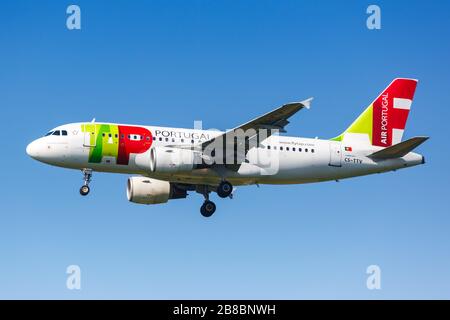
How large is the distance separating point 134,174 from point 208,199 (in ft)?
15.0

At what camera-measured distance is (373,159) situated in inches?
2041

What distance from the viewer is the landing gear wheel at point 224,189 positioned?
4953 cm

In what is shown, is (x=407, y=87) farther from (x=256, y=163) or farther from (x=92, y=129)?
(x=92, y=129)

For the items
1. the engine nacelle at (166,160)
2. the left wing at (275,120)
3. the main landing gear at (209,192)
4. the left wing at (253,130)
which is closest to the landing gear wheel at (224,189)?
the main landing gear at (209,192)

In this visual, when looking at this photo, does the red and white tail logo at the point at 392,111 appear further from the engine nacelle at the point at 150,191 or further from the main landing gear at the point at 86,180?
the main landing gear at the point at 86,180

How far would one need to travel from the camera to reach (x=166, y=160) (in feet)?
158

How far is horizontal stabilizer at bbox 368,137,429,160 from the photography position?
49281 mm

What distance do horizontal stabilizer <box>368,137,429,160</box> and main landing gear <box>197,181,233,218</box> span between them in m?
7.94

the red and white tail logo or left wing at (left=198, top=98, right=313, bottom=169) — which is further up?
the red and white tail logo

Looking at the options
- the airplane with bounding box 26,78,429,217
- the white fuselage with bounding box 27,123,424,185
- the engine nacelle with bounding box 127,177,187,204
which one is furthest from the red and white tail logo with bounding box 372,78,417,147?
the engine nacelle with bounding box 127,177,187,204

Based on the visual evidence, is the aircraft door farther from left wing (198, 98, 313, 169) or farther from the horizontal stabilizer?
left wing (198, 98, 313, 169)
